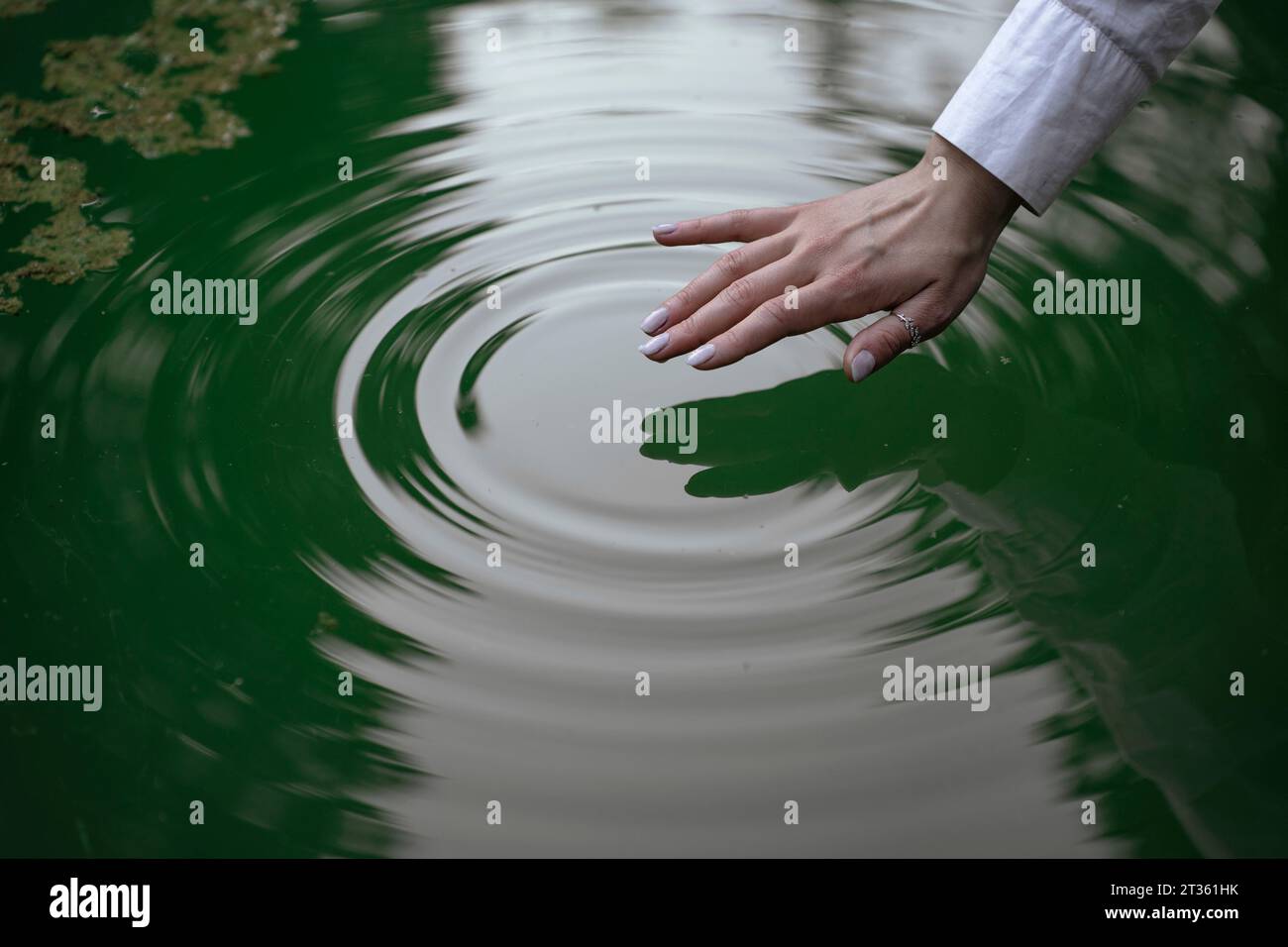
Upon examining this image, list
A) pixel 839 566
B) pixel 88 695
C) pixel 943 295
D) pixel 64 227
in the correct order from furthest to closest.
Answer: pixel 64 227, pixel 943 295, pixel 839 566, pixel 88 695

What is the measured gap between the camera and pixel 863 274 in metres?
1.55

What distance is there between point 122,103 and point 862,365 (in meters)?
1.30

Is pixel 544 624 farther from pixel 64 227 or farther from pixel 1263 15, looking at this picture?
pixel 1263 15

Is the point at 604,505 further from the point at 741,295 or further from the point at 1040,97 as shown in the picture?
the point at 1040,97

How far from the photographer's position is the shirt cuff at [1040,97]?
4.75 feet

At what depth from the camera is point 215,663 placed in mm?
1234

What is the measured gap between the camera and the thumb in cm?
153

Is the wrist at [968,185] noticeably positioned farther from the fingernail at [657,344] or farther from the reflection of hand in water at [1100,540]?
the fingernail at [657,344]

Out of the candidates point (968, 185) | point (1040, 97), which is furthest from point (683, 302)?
point (1040, 97)

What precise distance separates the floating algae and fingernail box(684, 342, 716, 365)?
2.70 feet

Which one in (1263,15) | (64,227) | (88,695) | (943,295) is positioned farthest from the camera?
(1263,15)

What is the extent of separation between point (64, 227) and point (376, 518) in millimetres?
766

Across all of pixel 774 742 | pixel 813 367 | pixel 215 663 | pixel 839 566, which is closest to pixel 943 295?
pixel 813 367
